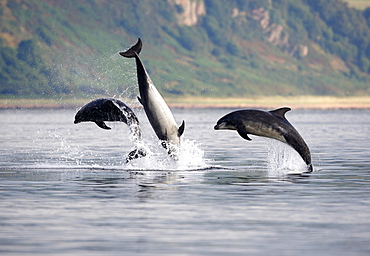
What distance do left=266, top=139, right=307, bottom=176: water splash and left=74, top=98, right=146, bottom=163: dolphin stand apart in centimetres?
476

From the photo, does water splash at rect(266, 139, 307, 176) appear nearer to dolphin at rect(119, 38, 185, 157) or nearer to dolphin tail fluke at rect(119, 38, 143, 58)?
dolphin at rect(119, 38, 185, 157)

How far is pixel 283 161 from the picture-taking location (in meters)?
36.1

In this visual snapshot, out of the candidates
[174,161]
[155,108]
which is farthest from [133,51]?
[174,161]

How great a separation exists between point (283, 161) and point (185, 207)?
12.9 metres

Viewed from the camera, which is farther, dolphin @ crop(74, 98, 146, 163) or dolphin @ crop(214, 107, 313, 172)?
dolphin @ crop(74, 98, 146, 163)

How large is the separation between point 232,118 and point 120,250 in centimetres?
1385

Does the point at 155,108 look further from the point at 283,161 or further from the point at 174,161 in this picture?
the point at 283,161

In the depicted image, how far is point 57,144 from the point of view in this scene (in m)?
56.5

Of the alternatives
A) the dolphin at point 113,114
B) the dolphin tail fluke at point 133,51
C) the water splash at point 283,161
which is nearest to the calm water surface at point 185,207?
the water splash at point 283,161

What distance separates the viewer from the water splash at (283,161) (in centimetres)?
3431

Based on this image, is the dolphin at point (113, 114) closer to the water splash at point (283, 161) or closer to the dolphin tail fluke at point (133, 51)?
the dolphin tail fluke at point (133, 51)

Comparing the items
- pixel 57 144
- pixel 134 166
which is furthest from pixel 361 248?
pixel 57 144

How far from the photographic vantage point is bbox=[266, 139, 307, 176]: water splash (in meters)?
34.3

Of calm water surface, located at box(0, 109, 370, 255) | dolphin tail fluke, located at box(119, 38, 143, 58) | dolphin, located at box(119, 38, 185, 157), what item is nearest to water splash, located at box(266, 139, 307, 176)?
calm water surface, located at box(0, 109, 370, 255)
